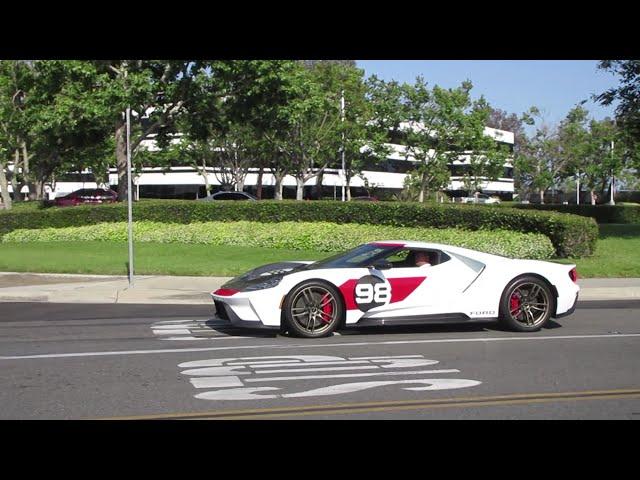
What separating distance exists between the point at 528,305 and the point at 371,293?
2261 mm

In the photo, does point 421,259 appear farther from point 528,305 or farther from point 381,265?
point 528,305

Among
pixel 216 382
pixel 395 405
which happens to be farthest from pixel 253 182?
pixel 395 405

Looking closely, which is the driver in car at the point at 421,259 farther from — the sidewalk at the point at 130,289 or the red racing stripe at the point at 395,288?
the sidewalk at the point at 130,289

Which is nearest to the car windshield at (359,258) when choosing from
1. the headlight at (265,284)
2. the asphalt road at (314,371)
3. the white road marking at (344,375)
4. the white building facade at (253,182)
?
the headlight at (265,284)

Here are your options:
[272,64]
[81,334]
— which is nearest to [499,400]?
[81,334]

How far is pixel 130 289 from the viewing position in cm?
1505

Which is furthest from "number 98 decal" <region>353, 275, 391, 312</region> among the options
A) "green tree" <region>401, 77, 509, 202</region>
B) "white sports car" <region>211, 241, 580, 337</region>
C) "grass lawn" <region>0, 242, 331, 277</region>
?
"green tree" <region>401, 77, 509, 202</region>

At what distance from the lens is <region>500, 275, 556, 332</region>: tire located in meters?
10.5

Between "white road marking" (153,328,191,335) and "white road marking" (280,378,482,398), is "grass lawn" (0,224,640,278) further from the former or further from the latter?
"white road marking" (280,378,482,398)

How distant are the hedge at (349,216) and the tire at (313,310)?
1078cm

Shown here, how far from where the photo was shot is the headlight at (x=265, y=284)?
32.3 feet

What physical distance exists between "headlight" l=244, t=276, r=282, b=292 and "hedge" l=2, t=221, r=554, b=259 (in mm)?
9897

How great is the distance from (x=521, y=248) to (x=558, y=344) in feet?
30.8
